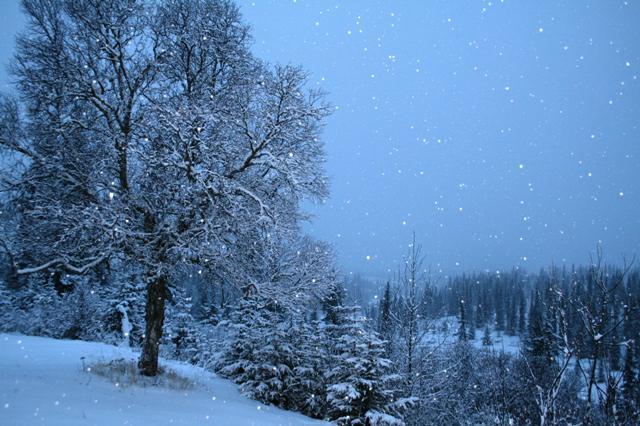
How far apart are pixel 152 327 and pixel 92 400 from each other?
2.36m

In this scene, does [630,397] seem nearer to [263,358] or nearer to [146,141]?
[263,358]

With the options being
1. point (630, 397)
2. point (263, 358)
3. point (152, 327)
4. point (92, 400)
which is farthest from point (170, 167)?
point (630, 397)

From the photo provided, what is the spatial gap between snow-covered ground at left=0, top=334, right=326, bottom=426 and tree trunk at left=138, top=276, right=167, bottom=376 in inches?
34.9

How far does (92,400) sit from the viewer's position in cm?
688

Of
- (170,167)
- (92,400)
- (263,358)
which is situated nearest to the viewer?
(92,400)

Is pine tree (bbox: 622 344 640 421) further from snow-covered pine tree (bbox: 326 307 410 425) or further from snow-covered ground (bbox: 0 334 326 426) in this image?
snow-covered ground (bbox: 0 334 326 426)

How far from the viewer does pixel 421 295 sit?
13.6 meters

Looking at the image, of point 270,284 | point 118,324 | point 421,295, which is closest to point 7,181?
point 270,284

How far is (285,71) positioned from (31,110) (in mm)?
5672

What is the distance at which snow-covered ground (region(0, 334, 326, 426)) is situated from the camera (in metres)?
5.81

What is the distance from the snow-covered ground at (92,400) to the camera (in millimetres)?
5809

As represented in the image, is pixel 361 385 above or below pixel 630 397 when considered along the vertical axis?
above

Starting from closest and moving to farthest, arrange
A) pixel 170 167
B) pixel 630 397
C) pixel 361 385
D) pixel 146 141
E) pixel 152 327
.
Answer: pixel 170 167 < pixel 146 141 < pixel 152 327 < pixel 361 385 < pixel 630 397

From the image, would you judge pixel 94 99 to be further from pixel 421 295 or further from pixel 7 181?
pixel 421 295
